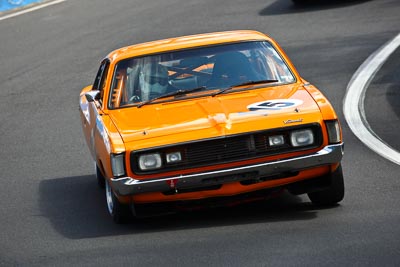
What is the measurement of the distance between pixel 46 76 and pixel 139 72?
10.4 metres

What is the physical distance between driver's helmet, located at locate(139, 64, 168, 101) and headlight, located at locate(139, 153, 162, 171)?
1214 millimetres

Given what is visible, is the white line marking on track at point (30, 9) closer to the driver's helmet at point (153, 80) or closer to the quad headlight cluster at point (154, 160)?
the driver's helmet at point (153, 80)

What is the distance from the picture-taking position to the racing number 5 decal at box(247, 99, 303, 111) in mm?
8312

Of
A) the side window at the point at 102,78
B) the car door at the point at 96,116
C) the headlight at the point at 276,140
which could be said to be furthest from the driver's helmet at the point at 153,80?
the headlight at the point at 276,140

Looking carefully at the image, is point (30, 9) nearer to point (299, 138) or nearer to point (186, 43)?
point (186, 43)

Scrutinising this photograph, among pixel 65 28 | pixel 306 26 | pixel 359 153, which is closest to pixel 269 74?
pixel 359 153

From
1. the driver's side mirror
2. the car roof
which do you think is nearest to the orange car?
the driver's side mirror

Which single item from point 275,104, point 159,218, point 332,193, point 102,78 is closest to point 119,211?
point 159,218

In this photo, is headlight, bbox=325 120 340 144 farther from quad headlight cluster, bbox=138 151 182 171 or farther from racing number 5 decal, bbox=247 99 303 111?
→ quad headlight cluster, bbox=138 151 182 171

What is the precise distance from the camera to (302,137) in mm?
8078

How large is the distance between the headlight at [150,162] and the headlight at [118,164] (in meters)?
0.14

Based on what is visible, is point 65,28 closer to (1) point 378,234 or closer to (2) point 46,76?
(2) point 46,76

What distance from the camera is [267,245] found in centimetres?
725

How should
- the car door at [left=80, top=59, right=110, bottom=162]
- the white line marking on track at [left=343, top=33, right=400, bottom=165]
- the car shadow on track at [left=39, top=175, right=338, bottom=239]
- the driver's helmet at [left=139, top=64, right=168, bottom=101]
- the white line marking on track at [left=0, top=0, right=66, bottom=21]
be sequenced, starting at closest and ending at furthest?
the car shadow on track at [left=39, top=175, right=338, bottom=239] → the car door at [left=80, top=59, right=110, bottom=162] → the driver's helmet at [left=139, top=64, right=168, bottom=101] → the white line marking on track at [left=343, top=33, right=400, bottom=165] → the white line marking on track at [left=0, top=0, right=66, bottom=21]
